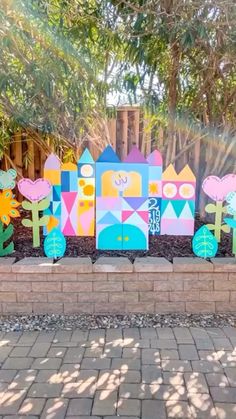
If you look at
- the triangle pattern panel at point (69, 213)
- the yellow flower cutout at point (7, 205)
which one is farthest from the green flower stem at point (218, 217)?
the yellow flower cutout at point (7, 205)

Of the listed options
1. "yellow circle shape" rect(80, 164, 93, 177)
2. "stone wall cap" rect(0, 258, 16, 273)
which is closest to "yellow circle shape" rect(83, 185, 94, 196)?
"yellow circle shape" rect(80, 164, 93, 177)

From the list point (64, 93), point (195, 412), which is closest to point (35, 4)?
point (64, 93)

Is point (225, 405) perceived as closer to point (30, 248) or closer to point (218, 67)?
point (30, 248)

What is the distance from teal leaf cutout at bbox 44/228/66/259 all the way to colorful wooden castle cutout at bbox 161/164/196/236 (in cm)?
86

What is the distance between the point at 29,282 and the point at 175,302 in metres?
1.13

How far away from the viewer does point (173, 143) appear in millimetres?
3625

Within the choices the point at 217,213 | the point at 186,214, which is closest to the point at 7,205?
the point at 186,214

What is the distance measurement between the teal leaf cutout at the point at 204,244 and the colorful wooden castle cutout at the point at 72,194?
2.88ft

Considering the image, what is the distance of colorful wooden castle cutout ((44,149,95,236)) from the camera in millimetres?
3000

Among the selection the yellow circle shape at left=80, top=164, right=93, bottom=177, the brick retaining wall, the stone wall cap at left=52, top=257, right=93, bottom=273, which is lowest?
the brick retaining wall

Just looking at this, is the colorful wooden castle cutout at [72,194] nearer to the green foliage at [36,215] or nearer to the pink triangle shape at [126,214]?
the green foliage at [36,215]

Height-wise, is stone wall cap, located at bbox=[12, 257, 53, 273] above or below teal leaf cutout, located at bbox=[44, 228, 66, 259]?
below

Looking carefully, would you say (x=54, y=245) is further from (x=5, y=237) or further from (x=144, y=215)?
(x=144, y=215)

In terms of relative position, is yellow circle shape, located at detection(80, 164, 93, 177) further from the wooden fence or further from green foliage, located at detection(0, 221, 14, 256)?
the wooden fence
